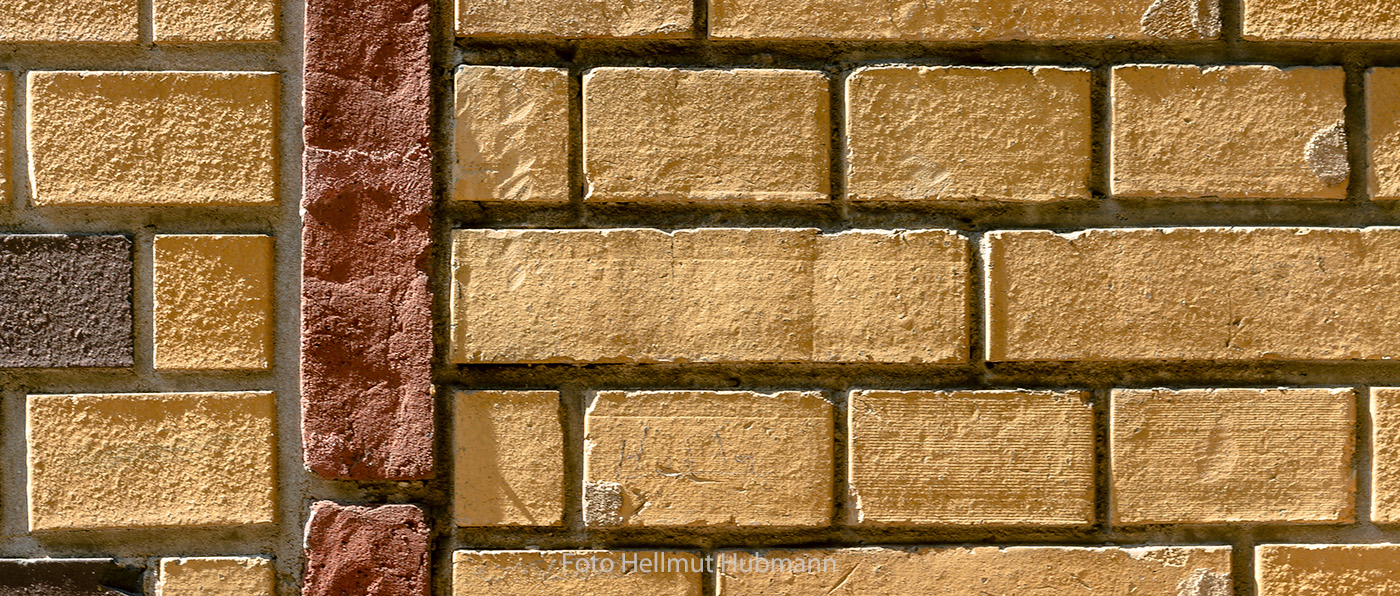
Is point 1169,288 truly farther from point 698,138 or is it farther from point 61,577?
point 61,577

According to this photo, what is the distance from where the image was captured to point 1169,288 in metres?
1.08

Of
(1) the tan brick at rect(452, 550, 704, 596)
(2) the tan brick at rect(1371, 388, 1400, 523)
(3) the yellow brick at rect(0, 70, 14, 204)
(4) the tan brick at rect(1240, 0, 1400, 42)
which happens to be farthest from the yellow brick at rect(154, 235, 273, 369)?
(2) the tan brick at rect(1371, 388, 1400, 523)

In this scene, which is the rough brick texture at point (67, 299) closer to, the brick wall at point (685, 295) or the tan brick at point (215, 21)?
the brick wall at point (685, 295)

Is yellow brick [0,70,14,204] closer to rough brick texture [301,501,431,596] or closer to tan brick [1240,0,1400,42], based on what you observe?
rough brick texture [301,501,431,596]

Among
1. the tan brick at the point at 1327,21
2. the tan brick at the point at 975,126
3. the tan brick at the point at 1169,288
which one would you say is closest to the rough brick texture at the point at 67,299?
the tan brick at the point at 975,126

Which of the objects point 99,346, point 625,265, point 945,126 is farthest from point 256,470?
point 945,126

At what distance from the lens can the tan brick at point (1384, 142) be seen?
1.09 m

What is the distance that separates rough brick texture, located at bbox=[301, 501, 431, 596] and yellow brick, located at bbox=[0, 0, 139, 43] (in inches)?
27.0

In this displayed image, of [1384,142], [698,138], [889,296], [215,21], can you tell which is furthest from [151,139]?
[1384,142]

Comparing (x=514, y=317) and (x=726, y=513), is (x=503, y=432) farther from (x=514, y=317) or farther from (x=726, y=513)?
(x=726, y=513)

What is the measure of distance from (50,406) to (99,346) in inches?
4.2

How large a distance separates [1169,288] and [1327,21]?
42 cm

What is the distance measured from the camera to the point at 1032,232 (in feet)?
3.53

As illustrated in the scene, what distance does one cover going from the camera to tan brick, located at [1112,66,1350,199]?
108 centimetres
